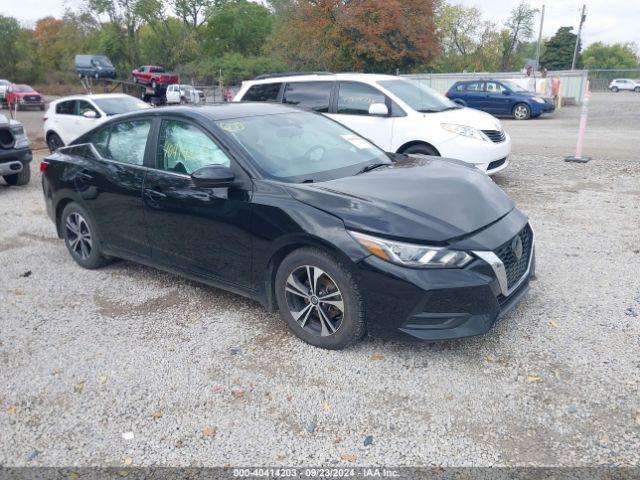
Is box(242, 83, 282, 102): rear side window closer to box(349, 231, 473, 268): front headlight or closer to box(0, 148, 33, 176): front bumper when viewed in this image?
box(0, 148, 33, 176): front bumper

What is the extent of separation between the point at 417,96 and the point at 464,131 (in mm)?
1222

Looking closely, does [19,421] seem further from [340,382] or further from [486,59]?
[486,59]

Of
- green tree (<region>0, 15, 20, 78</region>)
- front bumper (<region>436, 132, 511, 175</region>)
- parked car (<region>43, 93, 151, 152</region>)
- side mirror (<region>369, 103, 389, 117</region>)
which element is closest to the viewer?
front bumper (<region>436, 132, 511, 175</region>)

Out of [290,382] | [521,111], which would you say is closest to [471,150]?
[290,382]

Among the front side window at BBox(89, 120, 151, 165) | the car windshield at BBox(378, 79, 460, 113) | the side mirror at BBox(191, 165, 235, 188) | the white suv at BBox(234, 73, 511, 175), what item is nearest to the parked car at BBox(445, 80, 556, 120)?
the car windshield at BBox(378, 79, 460, 113)

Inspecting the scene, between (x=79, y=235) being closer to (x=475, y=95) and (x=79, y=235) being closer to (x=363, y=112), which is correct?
(x=363, y=112)

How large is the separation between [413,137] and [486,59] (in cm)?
5293

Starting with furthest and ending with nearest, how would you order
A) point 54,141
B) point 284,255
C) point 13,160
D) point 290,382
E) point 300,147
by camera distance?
point 54,141
point 13,160
point 300,147
point 284,255
point 290,382

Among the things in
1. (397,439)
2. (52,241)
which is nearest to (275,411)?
(397,439)

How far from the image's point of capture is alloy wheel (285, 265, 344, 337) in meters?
3.76

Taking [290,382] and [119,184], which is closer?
[290,382]

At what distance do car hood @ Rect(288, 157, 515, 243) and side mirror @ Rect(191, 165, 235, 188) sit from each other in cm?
48

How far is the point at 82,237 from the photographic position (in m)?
5.64

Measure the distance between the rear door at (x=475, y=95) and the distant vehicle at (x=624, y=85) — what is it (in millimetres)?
35114
